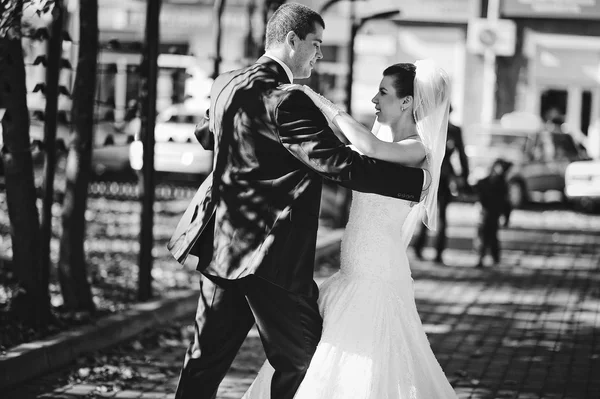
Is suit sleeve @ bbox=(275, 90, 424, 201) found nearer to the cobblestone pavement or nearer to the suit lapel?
the suit lapel

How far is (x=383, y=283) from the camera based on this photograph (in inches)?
194

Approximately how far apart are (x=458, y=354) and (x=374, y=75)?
87.2 ft

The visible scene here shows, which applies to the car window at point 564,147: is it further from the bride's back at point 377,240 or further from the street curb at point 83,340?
the bride's back at point 377,240

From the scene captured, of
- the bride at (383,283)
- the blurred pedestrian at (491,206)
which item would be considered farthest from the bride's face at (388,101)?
the blurred pedestrian at (491,206)

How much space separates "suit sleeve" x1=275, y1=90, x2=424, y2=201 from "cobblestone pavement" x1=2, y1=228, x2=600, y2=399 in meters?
2.59

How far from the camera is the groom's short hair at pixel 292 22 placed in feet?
15.0

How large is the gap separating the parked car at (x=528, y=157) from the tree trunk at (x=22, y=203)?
15.6 metres

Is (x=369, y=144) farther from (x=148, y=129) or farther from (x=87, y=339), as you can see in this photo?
(x=148, y=129)

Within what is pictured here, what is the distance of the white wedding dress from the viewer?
4738 mm

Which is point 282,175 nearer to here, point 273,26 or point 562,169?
point 273,26

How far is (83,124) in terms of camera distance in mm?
8359

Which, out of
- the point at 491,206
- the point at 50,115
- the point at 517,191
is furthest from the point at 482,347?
the point at 517,191

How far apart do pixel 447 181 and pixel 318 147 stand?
8.87m

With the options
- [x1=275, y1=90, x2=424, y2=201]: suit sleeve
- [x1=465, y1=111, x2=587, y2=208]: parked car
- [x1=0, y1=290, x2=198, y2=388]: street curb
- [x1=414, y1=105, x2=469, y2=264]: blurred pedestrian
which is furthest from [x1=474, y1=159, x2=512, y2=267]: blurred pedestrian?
[x1=275, y1=90, x2=424, y2=201]: suit sleeve
